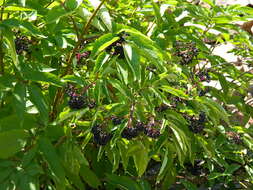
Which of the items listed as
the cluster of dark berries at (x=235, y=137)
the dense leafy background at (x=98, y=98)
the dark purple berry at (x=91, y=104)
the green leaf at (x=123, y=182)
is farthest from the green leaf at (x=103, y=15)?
the cluster of dark berries at (x=235, y=137)

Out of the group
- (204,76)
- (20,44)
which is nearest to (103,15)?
(20,44)

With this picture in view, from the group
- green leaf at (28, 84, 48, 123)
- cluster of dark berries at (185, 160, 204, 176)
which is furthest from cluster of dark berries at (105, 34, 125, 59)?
cluster of dark berries at (185, 160, 204, 176)

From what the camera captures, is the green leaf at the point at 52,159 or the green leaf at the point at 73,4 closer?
the green leaf at the point at 73,4

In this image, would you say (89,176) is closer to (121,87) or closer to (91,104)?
(91,104)

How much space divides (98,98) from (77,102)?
0.36 ft

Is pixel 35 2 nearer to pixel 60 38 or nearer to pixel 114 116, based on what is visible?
pixel 60 38

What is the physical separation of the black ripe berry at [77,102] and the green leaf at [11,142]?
0.32 meters

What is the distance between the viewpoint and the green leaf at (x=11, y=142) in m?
2.12

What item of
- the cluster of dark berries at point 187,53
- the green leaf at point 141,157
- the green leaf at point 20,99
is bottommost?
the green leaf at point 141,157

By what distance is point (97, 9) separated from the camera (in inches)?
76.4

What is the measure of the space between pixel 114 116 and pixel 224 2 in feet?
13.8

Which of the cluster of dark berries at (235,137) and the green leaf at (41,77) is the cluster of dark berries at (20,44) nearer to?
Answer: the green leaf at (41,77)

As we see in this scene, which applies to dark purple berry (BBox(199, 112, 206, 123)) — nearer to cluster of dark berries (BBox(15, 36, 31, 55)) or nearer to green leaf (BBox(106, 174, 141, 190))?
green leaf (BBox(106, 174, 141, 190))

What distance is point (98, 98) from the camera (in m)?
2.03
